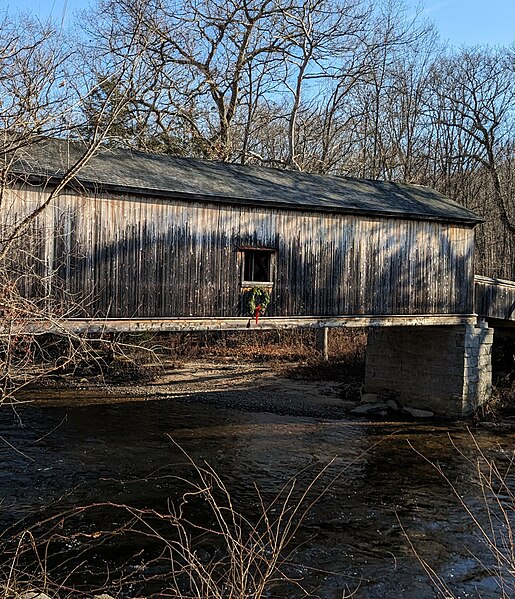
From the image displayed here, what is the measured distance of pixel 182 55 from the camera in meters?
22.8

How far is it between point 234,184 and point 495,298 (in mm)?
7295

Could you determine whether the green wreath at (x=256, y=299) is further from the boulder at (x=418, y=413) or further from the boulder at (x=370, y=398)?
the boulder at (x=370, y=398)

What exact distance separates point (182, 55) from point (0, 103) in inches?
743

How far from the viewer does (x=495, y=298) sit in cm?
1619

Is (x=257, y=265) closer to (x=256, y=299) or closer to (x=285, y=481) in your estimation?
(x=256, y=299)

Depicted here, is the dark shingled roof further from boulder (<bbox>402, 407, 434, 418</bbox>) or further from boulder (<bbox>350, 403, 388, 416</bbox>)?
boulder (<bbox>350, 403, 388, 416</bbox>)

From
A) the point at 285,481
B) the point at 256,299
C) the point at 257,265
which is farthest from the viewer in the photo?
the point at 257,265

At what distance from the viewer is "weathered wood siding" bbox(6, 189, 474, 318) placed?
1059 centimetres

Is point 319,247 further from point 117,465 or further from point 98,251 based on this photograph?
point 117,465

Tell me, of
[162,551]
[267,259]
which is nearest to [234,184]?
[267,259]

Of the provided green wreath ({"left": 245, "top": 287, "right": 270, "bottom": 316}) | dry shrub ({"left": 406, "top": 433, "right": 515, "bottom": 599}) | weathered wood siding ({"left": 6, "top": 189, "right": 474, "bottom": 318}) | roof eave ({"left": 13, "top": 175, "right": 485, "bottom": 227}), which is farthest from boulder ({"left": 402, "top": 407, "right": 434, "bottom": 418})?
green wreath ({"left": 245, "top": 287, "right": 270, "bottom": 316})

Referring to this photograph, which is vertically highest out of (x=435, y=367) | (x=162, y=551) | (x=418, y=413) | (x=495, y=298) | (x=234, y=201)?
(x=234, y=201)

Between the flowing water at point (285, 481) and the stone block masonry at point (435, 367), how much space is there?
1009 millimetres

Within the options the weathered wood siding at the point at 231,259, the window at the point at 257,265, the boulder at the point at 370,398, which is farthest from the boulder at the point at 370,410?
the window at the point at 257,265
